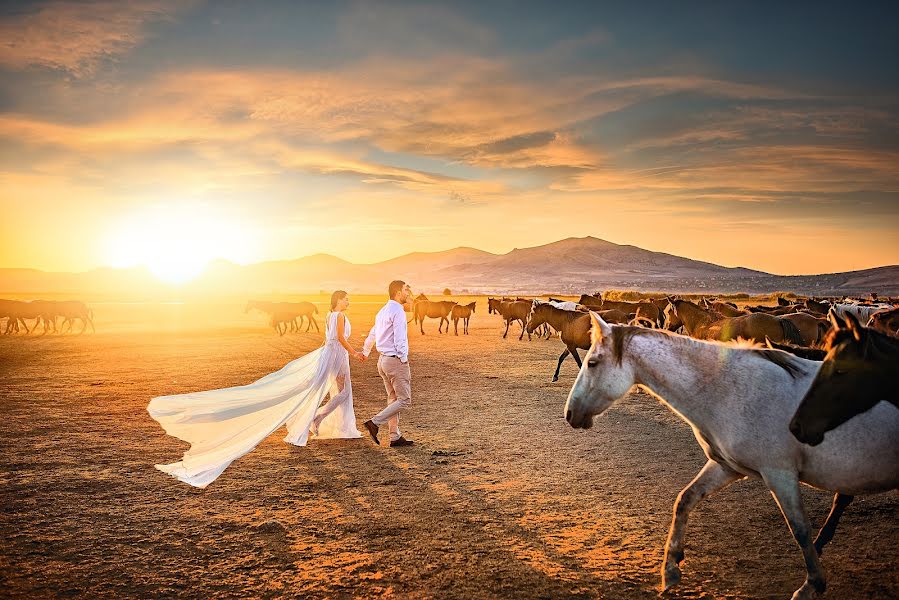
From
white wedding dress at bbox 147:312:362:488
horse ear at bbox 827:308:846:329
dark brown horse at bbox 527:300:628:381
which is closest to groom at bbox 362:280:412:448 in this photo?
white wedding dress at bbox 147:312:362:488

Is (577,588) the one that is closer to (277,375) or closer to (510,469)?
(510,469)

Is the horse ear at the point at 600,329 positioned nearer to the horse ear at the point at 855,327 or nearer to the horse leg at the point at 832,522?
the horse ear at the point at 855,327

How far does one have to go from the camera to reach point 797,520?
3904 mm

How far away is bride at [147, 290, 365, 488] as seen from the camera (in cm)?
752

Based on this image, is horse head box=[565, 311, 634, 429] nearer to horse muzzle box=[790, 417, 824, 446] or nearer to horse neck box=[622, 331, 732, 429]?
horse neck box=[622, 331, 732, 429]

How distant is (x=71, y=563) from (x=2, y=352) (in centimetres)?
2252

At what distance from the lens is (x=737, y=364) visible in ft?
14.0

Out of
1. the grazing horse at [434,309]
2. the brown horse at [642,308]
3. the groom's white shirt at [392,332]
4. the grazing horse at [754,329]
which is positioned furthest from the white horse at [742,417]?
the grazing horse at [434,309]

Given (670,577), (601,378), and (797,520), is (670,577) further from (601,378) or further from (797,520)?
(601,378)

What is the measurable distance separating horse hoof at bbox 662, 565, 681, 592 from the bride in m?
5.29

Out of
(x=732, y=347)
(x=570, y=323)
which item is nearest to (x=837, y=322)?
(x=732, y=347)

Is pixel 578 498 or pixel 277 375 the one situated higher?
pixel 277 375

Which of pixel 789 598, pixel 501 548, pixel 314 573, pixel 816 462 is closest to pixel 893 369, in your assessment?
pixel 816 462

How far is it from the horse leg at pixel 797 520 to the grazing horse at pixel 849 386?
1.25 feet
